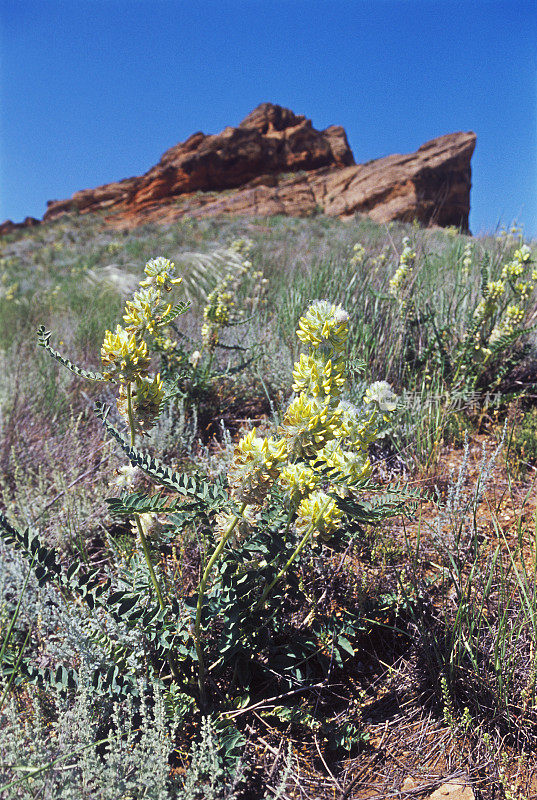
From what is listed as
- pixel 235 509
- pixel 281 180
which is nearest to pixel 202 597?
pixel 235 509

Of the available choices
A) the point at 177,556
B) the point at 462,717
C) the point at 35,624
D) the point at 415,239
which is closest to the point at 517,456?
the point at 462,717

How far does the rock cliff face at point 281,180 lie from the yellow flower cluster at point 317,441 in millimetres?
19906

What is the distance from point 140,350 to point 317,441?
46cm

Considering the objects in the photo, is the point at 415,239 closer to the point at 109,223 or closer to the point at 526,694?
the point at 526,694

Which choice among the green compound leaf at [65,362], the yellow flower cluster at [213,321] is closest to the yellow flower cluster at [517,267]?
the yellow flower cluster at [213,321]

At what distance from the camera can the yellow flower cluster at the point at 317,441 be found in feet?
3.32

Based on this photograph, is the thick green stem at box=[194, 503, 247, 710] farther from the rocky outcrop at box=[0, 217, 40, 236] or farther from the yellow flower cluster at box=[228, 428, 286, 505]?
the rocky outcrop at box=[0, 217, 40, 236]

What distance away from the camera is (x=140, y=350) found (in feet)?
3.69

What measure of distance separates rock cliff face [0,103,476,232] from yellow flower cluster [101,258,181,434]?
19.9 m

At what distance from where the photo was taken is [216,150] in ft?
115

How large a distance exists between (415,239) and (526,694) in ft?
13.0

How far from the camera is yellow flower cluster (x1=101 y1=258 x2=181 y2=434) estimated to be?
43.8 inches

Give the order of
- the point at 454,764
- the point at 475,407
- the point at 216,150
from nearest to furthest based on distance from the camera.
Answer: the point at 454,764, the point at 475,407, the point at 216,150

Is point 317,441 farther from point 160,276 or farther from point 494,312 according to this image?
point 494,312
